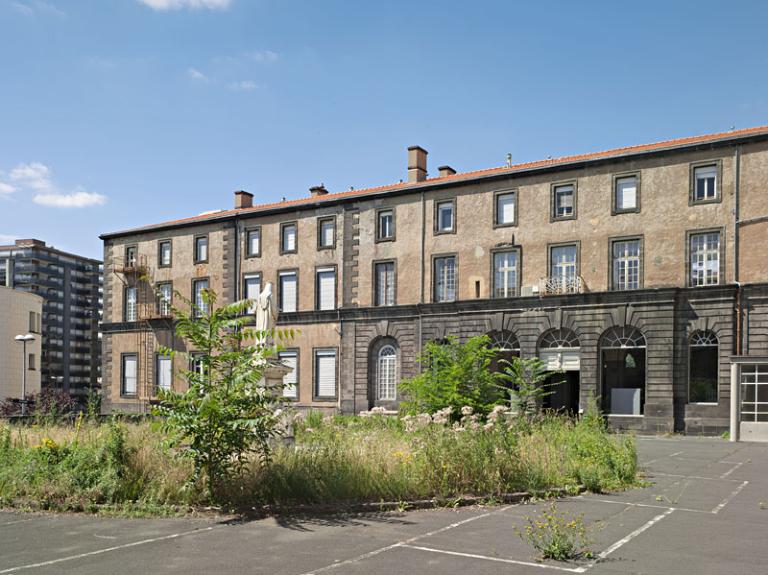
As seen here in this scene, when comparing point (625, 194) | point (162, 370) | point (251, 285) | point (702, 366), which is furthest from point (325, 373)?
point (702, 366)

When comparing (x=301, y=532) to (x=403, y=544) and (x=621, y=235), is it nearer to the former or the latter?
(x=403, y=544)

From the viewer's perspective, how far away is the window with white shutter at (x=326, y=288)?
41.4 meters

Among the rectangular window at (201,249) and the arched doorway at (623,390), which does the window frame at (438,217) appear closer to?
the arched doorway at (623,390)

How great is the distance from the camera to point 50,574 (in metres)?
8.16

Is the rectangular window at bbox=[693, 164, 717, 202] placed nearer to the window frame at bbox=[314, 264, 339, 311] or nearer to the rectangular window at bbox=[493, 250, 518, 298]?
the rectangular window at bbox=[493, 250, 518, 298]

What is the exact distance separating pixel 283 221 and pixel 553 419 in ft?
88.7

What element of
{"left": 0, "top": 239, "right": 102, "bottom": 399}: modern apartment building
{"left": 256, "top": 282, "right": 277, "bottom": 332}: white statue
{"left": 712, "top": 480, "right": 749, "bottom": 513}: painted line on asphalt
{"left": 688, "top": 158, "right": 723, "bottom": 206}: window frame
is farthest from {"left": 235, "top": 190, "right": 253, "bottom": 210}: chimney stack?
{"left": 0, "top": 239, "right": 102, "bottom": 399}: modern apartment building

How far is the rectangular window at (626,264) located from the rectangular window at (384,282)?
1109 centimetres

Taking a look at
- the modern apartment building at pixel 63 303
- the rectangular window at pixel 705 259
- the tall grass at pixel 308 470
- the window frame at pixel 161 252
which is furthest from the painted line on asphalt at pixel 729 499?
the modern apartment building at pixel 63 303

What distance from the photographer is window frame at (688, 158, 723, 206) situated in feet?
101

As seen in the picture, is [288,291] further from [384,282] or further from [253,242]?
[384,282]

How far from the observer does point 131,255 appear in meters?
49.9

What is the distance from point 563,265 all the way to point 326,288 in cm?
1299

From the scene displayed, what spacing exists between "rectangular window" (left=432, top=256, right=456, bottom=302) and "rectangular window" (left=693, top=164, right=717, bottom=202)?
36.5 ft
